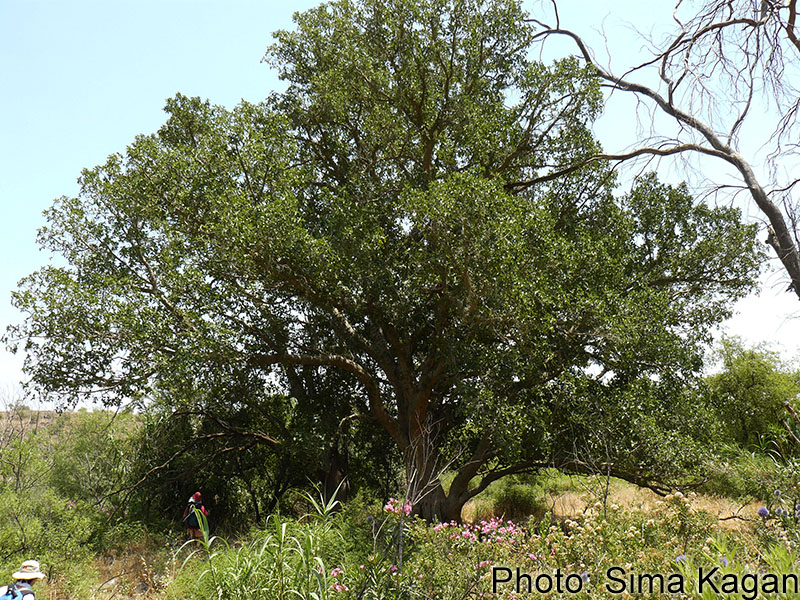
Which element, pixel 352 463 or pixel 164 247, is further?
pixel 352 463

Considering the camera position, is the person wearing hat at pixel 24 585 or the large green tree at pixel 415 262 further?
the large green tree at pixel 415 262

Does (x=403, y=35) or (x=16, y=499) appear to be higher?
(x=403, y=35)

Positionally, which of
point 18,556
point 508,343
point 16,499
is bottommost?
point 18,556

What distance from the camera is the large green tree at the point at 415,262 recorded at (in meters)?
8.62

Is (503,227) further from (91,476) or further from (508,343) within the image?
(91,476)

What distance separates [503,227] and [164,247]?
6283 mm

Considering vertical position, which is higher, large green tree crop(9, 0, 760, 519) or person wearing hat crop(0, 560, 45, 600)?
large green tree crop(9, 0, 760, 519)

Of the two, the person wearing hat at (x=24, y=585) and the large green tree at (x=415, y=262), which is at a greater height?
the large green tree at (x=415, y=262)

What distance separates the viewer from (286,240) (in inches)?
332

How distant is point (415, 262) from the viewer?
8.93 m

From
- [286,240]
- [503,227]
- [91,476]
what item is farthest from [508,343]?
[91,476]

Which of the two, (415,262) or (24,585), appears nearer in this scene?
(24,585)

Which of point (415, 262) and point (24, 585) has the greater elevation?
point (415, 262)

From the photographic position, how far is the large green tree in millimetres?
8617
